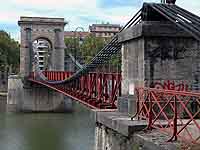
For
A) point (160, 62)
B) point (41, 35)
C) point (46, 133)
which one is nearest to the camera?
point (160, 62)

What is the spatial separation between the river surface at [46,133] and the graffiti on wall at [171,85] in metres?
11.3

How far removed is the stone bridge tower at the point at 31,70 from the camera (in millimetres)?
43562

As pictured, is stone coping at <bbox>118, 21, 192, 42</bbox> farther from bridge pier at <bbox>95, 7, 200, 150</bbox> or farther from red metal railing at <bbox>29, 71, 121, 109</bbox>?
red metal railing at <bbox>29, 71, 121, 109</bbox>

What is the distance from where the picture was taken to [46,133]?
28031 millimetres

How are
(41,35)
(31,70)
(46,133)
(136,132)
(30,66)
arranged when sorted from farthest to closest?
(41,35)
(30,66)
(31,70)
(46,133)
(136,132)

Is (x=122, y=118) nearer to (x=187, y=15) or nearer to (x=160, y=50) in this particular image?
(x=160, y=50)

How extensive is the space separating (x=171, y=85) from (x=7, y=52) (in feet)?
216

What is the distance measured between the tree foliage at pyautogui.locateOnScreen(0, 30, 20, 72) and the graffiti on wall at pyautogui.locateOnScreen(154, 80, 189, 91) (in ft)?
209

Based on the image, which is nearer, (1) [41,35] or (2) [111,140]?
(2) [111,140]

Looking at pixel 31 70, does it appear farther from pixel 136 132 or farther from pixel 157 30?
pixel 136 132

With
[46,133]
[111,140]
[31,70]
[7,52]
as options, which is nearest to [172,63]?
[111,140]

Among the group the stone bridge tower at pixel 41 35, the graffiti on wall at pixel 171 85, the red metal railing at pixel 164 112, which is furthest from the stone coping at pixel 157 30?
the stone bridge tower at pixel 41 35

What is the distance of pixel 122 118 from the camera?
335 inches

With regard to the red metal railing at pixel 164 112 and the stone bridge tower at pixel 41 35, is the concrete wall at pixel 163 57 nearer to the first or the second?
the red metal railing at pixel 164 112
